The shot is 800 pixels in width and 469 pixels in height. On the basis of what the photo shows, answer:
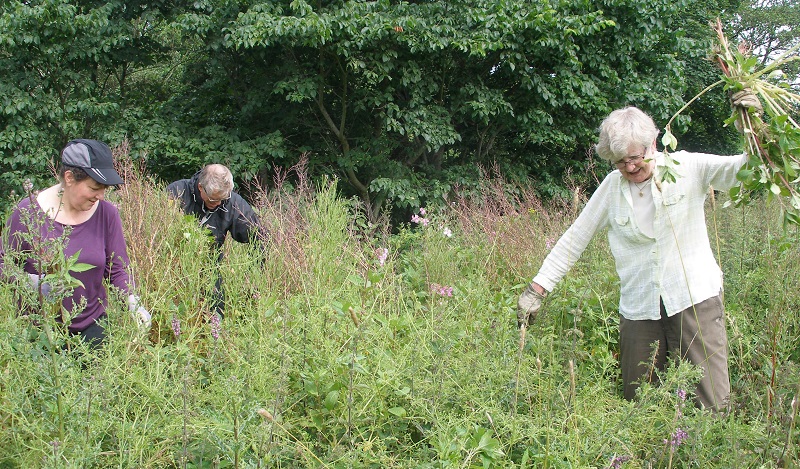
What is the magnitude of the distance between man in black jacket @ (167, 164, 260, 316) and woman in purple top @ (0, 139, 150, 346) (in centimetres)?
121

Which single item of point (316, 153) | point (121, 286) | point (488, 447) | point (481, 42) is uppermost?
point (481, 42)

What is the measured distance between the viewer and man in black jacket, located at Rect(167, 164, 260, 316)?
412 cm

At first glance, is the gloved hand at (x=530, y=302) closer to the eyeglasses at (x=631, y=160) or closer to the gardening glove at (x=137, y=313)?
the eyeglasses at (x=631, y=160)

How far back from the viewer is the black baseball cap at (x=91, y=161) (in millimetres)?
2662

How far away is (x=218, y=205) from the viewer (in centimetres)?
427

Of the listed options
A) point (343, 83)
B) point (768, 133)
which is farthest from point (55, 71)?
point (768, 133)

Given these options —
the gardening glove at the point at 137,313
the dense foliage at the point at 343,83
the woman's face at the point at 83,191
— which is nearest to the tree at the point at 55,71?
the dense foliage at the point at 343,83

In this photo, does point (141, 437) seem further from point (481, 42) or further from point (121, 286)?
point (481, 42)

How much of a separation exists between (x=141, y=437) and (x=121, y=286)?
3.90ft

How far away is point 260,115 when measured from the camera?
982cm

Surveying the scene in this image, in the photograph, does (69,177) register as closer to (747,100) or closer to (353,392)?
(353,392)

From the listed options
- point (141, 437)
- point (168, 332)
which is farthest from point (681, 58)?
point (141, 437)

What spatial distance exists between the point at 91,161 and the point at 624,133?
226 centimetres

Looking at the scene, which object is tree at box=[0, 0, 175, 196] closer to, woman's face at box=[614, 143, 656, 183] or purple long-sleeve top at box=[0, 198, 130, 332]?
purple long-sleeve top at box=[0, 198, 130, 332]
